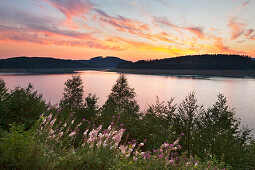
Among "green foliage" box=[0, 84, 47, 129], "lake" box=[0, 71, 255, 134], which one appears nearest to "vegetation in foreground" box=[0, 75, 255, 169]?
"green foliage" box=[0, 84, 47, 129]

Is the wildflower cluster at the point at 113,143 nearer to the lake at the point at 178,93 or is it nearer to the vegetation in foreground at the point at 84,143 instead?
the vegetation in foreground at the point at 84,143

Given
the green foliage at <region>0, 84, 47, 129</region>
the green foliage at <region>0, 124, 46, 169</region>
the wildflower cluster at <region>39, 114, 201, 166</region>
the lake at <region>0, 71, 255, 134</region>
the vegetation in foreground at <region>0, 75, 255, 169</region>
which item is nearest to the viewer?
the green foliage at <region>0, 124, 46, 169</region>

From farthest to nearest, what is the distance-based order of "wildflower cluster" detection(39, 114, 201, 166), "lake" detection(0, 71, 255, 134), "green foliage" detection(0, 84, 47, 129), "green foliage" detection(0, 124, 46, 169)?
"lake" detection(0, 71, 255, 134)
"green foliage" detection(0, 84, 47, 129)
"wildflower cluster" detection(39, 114, 201, 166)
"green foliage" detection(0, 124, 46, 169)

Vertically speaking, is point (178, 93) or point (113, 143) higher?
point (113, 143)

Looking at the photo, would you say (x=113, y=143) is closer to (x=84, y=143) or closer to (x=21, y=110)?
(x=84, y=143)

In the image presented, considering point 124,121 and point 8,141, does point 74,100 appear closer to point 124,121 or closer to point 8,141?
point 124,121

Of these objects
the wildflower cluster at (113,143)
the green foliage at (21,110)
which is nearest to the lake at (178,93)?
the wildflower cluster at (113,143)

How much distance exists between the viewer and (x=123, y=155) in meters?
6.75

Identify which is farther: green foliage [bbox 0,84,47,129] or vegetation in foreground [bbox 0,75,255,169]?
green foliage [bbox 0,84,47,129]

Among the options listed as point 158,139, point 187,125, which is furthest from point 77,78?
point 158,139

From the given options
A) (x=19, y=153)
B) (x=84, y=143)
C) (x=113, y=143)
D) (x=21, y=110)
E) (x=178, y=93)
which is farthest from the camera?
(x=178, y=93)

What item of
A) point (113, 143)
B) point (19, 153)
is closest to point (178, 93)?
point (113, 143)

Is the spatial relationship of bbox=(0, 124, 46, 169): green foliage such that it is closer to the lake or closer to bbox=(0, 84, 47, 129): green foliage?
bbox=(0, 84, 47, 129): green foliage

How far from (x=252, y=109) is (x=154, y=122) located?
213 feet
